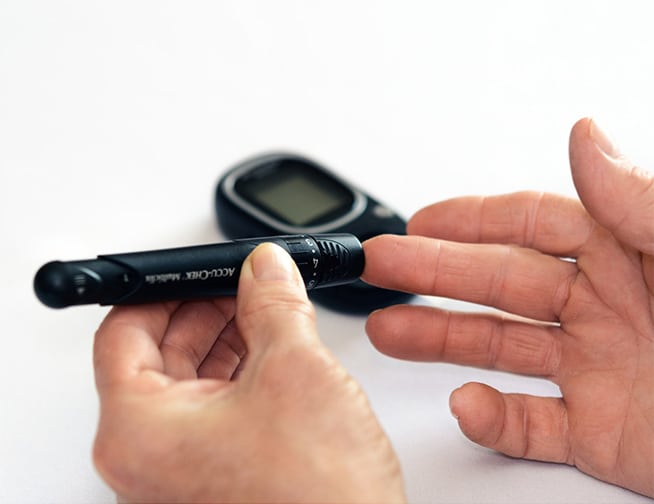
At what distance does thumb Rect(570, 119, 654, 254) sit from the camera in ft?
2.78

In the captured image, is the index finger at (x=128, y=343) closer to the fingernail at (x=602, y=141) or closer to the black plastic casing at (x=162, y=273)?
the black plastic casing at (x=162, y=273)

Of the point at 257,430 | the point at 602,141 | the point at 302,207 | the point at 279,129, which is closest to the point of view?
the point at 257,430

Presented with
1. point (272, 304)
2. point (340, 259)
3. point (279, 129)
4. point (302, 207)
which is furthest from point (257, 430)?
point (279, 129)

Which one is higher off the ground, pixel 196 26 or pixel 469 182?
pixel 196 26

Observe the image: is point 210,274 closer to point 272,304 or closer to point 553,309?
point 272,304

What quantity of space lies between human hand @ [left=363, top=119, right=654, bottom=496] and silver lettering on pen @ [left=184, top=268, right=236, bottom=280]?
0.69 ft

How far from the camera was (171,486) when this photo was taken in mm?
661

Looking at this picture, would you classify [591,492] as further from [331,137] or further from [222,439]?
[331,137]

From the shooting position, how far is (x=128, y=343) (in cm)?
73

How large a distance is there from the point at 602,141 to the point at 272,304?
1.23ft

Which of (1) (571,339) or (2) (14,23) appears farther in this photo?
(2) (14,23)

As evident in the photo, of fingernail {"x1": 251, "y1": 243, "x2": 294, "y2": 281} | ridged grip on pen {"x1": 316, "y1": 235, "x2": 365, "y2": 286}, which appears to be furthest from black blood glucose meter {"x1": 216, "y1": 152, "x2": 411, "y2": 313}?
fingernail {"x1": 251, "y1": 243, "x2": 294, "y2": 281}

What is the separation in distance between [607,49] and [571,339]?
2.40ft

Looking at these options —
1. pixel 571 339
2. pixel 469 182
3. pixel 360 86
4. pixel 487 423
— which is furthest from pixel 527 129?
pixel 487 423
